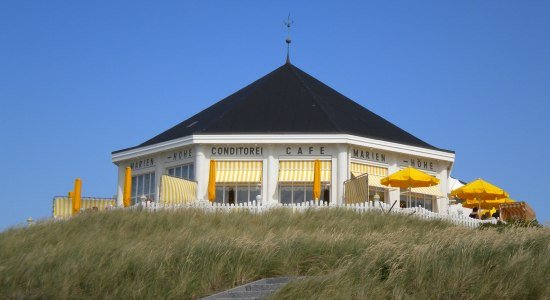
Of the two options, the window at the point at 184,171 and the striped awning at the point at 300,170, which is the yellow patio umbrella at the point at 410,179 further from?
the window at the point at 184,171

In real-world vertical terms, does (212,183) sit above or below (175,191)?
above

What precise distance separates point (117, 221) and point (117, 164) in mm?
13443

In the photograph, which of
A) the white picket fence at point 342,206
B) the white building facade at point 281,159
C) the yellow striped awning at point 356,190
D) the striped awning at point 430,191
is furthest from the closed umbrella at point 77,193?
the striped awning at point 430,191

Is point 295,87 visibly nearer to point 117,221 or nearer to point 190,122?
point 190,122

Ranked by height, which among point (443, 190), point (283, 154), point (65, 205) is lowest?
point (65, 205)

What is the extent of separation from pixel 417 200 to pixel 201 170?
30.9ft

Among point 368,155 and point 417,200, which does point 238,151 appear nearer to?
point 368,155

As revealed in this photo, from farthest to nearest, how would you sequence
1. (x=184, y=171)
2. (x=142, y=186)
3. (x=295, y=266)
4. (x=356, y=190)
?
(x=142, y=186), (x=184, y=171), (x=356, y=190), (x=295, y=266)

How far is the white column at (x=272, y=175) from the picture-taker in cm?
3475

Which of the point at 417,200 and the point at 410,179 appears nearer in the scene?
the point at 410,179

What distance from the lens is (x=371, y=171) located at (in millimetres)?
35625

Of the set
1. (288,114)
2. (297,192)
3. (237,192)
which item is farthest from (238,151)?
(288,114)

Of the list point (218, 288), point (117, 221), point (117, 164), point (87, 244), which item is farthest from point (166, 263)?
point (117, 164)

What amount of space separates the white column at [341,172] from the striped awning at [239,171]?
3.15 meters
